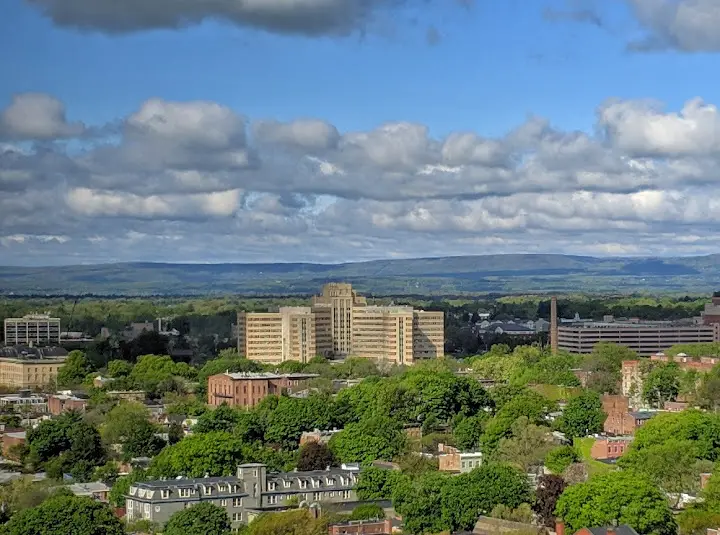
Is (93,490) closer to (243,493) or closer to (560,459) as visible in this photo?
(243,493)

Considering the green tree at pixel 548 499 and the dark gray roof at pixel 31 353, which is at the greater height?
the dark gray roof at pixel 31 353

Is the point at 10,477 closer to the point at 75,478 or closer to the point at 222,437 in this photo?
the point at 75,478

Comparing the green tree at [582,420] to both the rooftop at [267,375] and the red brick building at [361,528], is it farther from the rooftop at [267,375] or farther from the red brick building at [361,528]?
the rooftop at [267,375]

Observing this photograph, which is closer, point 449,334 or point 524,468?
point 524,468

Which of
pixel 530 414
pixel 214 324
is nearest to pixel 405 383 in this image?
pixel 530 414

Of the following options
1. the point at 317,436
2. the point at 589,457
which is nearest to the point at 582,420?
the point at 589,457

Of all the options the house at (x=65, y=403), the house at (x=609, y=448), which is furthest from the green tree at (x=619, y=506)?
the house at (x=65, y=403)

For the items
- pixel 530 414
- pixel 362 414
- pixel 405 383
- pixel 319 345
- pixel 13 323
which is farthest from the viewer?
pixel 13 323
